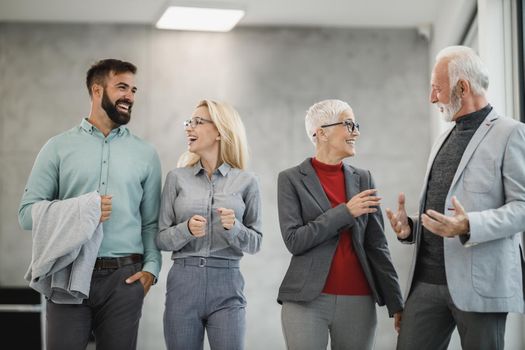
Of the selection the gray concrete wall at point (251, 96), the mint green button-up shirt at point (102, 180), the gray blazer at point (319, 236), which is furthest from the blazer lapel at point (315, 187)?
the gray concrete wall at point (251, 96)

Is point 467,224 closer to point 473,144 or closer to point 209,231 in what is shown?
point 473,144

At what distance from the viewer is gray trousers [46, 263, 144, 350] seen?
9.82ft

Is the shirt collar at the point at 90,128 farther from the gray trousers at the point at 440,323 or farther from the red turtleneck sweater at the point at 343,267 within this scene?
the gray trousers at the point at 440,323

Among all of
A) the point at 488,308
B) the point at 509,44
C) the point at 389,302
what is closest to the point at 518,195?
the point at 488,308

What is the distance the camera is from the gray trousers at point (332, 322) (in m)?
2.94

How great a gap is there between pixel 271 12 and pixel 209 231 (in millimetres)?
3213

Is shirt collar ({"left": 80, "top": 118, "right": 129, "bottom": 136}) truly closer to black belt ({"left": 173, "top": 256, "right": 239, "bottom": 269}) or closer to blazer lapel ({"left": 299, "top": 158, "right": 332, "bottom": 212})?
black belt ({"left": 173, "top": 256, "right": 239, "bottom": 269})

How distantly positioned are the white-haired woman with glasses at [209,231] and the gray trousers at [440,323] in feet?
2.43

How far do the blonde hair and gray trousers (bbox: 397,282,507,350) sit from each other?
3.35 feet

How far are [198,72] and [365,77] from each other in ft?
4.70

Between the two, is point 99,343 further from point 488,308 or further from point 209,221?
point 488,308

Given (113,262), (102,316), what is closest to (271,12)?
(113,262)

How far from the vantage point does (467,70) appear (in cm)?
279

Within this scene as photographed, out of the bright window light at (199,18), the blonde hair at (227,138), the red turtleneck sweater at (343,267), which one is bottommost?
the red turtleneck sweater at (343,267)
